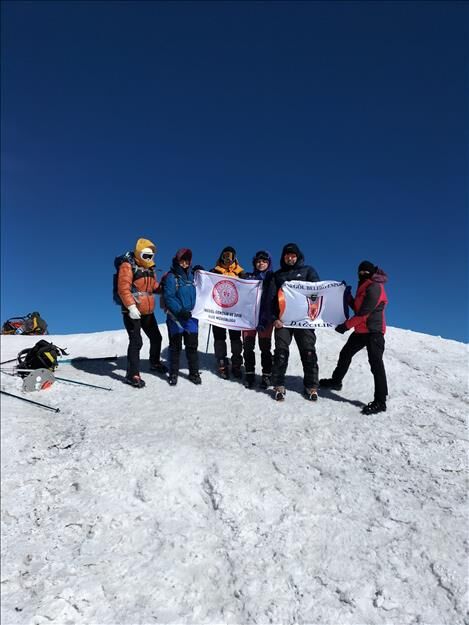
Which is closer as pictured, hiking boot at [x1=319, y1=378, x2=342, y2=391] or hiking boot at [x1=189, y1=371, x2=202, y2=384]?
hiking boot at [x1=319, y1=378, x2=342, y2=391]

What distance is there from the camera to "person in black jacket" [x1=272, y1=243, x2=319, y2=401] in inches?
309

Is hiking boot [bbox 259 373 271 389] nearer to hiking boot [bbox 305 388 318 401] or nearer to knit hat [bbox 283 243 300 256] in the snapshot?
hiking boot [bbox 305 388 318 401]

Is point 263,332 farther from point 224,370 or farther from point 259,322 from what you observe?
point 224,370

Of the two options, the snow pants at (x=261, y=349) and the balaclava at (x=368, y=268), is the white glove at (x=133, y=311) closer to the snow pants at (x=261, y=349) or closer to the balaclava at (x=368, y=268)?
the snow pants at (x=261, y=349)

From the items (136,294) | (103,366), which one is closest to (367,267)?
(136,294)

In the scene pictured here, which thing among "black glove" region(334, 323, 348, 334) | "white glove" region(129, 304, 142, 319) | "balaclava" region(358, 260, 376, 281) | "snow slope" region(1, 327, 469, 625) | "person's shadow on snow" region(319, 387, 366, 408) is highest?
"balaclava" region(358, 260, 376, 281)

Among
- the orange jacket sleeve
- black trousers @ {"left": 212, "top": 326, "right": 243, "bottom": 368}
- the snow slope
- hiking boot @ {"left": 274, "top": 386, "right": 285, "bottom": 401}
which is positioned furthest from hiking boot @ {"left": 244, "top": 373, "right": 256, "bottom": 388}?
the orange jacket sleeve

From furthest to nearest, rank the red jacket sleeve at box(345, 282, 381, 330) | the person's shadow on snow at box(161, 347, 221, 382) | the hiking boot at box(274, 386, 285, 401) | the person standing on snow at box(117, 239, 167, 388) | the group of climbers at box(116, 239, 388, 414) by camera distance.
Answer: the person's shadow on snow at box(161, 347, 221, 382)
the person standing on snow at box(117, 239, 167, 388)
the hiking boot at box(274, 386, 285, 401)
the group of climbers at box(116, 239, 388, 414)
the red jacket sleeve at box(345, 282, 381, 330)

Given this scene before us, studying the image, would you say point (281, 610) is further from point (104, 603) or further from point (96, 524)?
point (96, 524)

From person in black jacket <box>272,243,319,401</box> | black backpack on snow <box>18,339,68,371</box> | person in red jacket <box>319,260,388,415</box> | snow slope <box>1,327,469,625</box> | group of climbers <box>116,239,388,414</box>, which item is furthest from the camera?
black backpack on snow <box>18,339,68,371</box>

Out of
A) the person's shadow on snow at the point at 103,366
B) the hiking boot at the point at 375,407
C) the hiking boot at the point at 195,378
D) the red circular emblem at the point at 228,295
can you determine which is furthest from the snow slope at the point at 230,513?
the red circular emblem at the point at 228,295

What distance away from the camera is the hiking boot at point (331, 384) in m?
8.48

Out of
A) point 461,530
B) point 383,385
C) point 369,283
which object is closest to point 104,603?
point 461,530

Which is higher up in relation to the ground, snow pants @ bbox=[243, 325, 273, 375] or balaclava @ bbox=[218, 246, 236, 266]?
balaclava @ bbox=[218, 246, 236, 266]
